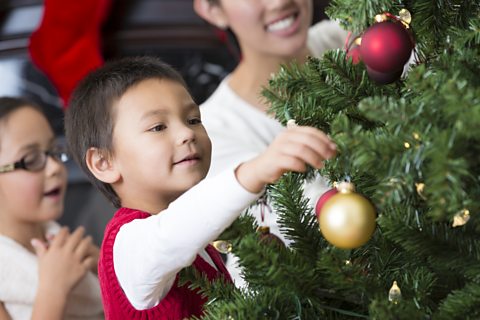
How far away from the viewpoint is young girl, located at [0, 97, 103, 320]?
1.32 m

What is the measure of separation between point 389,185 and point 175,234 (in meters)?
0.21

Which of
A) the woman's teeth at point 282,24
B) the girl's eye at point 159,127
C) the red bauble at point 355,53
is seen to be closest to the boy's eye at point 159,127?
the girl's eye at point 159,127

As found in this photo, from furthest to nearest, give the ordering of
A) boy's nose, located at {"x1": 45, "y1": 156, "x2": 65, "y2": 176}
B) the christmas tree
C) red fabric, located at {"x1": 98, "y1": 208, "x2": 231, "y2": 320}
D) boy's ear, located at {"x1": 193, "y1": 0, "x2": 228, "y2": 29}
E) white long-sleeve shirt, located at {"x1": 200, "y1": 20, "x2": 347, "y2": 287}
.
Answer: boy's ear, located at {"x1": 193, "y1": 0, "x2": 228, "y2": 29} < white long-sleeve shirt, located at {"x1": 200, "y1": 20, "x2": 347, "y2": 287} < boy's nose, located at {"x1": 45, "y1": 156, "x2": 65, "y2": 176} < red fabric, located at {"x1": 98, "y1": 208, "x2": 231, "y2": 320} < the christmas tree

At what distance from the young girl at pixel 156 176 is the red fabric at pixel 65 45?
1.12 metres

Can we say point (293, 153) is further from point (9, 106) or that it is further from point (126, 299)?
point (9, 106)

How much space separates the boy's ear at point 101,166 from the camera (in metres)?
0.97

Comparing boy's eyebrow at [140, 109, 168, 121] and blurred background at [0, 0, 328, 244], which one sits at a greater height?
boy's eyebrow at [140, 109, 168, 121]

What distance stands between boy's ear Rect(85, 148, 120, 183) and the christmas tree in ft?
0.76

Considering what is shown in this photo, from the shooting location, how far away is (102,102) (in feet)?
3.17

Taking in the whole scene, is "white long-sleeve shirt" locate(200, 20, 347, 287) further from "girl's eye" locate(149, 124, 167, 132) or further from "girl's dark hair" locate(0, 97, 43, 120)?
"girl's eye" locate(149, 124, 167, 132)

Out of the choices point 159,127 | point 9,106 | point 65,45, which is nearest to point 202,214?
point 159,127

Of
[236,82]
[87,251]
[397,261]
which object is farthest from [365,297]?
[236,82]

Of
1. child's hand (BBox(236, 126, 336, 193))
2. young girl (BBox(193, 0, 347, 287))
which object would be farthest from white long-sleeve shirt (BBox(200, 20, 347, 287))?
child's hand (BBox(236, 126, 336, 193))

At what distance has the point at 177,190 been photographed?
2.96 ft
